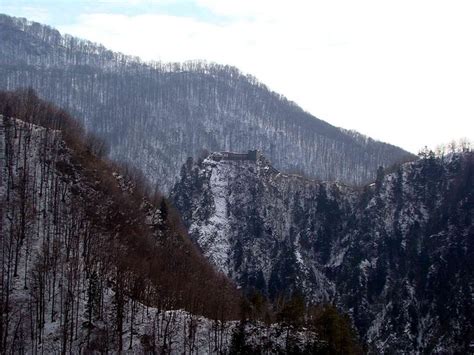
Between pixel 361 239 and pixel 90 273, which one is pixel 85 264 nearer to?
pixel 90 273

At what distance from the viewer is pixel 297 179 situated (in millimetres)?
176000

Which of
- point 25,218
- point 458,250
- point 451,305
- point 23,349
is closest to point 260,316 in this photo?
point 23,349

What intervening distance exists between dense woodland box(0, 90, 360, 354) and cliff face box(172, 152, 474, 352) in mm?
52007

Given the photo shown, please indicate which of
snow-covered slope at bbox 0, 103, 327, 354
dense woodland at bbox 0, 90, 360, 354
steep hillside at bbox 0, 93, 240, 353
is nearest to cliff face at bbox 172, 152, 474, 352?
steep hillside at bbox 0, 93, 240, 353

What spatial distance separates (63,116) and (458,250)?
110m

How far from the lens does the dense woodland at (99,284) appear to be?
65.4m

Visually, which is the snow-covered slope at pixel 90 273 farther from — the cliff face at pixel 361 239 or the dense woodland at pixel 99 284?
the cliff face at pixel 361 239

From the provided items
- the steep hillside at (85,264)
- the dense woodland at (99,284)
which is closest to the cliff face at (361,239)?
the steep hillside at (85,264)

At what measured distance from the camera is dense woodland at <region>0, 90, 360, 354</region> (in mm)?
65438

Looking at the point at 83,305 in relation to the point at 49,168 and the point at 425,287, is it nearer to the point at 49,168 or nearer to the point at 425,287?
the point at 49,168

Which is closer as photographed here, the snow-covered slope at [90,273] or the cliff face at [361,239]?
the snow-covered slope at [90,273]

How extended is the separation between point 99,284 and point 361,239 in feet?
325

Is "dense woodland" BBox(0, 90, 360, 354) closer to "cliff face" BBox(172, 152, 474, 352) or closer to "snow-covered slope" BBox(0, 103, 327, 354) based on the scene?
"snow-covered slope" BBox(0, 103, 327, 354)

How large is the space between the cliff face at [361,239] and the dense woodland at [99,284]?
2048 inches
